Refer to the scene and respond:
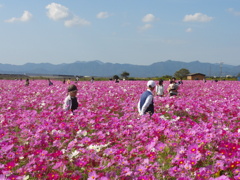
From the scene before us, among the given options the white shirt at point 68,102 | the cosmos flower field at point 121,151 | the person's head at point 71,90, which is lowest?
the cosmos flower field at point 121,151

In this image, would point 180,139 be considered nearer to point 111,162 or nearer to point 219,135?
point 219,135

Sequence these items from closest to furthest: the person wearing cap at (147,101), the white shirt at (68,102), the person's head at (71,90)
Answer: the person wearing cap at (147,101), the person's head at (71,90), the white shirt at (68,102)

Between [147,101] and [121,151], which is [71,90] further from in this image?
[121,151]

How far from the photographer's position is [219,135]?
3.95m

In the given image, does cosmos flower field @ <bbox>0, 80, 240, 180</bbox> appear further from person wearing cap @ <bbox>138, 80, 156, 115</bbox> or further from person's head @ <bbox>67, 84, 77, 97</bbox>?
person's head @ <bbox>67, 84, 77, 97</bbox>

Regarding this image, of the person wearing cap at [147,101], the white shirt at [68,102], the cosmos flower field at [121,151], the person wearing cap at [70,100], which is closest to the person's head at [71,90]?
the person wearing cap at [70,100]

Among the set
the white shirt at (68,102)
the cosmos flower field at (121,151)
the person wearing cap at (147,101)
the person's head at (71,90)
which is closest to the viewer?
the cosmos flower field at (121,151)

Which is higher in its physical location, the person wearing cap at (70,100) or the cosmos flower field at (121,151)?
the person wearing cap at (70,100)

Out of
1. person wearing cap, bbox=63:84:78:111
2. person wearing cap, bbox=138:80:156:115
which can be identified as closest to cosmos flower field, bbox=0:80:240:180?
person wearing cap, bbox=138:80:156:115

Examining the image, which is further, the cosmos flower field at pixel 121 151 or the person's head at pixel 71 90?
the person's head at pixel 71 90

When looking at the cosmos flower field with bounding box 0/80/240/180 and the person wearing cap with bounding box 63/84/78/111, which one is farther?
the person wearing cap with bounding box 63/84/78/111

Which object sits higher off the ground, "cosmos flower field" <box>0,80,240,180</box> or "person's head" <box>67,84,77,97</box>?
"person's head" <box>67,84,77,97</box>

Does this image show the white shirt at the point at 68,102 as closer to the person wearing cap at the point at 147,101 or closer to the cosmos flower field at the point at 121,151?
the cosmos flower field at the point at 121,151

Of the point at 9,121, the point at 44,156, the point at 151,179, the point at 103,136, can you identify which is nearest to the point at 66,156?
the point at 44,156
